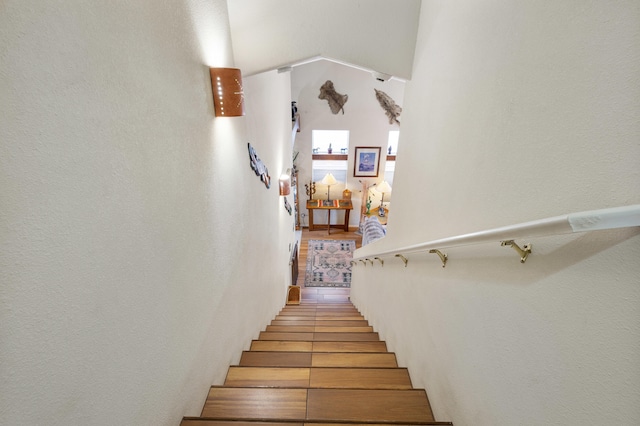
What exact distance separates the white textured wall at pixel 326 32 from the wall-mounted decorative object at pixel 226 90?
0.47 metres

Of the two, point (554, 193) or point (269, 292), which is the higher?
point (554, 193)

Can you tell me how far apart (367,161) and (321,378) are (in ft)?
21.0

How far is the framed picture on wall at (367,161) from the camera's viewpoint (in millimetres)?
7215

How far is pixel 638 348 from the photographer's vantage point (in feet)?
1.51

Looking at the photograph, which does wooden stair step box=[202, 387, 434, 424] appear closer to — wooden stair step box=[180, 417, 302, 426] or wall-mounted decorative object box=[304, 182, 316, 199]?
wooden stair step box=[180, 417, 302, 426]

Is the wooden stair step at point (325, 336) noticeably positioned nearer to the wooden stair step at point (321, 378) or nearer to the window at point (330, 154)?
the wooden stair step at point (321, 378)

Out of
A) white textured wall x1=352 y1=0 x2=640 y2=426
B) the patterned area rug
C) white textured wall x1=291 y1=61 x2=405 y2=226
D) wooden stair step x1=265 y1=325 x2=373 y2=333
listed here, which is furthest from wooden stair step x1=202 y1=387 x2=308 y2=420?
white textured wall x1=291 y1=61 x2=405 y2=226

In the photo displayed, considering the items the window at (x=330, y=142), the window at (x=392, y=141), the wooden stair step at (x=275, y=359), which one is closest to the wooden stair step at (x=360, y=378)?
the wooden stair step at (x=275, y=359)

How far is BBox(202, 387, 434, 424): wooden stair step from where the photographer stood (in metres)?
1.26

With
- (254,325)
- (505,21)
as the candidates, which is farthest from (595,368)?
(254,325)

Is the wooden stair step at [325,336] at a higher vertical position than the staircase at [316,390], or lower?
lower

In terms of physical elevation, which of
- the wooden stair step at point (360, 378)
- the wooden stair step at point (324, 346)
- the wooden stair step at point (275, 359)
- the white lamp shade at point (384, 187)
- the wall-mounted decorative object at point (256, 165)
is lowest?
the white lamp shade at point (384, 187)

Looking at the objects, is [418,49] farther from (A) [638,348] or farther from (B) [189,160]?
(A) [638,348]

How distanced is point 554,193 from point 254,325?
246 centimetres
